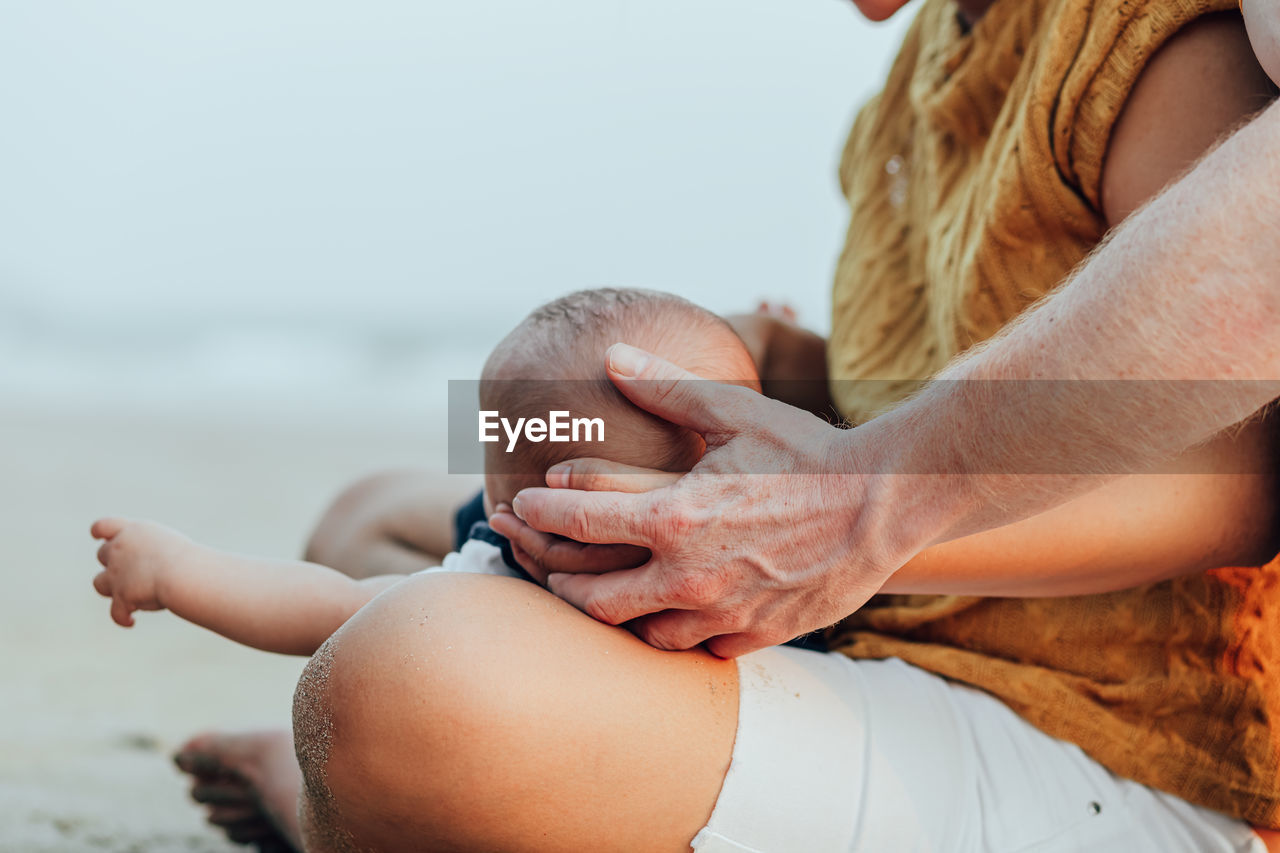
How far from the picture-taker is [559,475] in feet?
2.20

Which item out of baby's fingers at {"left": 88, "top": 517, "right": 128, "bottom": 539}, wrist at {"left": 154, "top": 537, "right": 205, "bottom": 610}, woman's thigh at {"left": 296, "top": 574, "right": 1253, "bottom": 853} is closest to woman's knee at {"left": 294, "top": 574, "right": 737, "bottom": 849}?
woman's thigh at {"left": 296, "top": 574, "right": 1253, "bottom": 853}

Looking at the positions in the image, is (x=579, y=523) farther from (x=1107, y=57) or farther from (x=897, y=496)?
(x=1107, y=57)

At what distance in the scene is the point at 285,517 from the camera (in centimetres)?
223

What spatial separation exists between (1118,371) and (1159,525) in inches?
8.8

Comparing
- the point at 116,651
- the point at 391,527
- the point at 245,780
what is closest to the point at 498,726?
the point at 245,780

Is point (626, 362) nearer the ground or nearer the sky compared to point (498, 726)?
nearer the sky

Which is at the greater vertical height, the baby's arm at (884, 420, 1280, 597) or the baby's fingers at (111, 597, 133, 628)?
the baby's arm at (884, 420, 1280, 597)

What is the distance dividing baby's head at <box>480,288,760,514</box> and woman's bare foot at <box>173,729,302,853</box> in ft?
1.34

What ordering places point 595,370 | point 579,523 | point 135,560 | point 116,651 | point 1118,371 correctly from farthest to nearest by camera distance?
point 116,651 < point 135,560 < point 595,370 < point 579,523 < point 1118,371

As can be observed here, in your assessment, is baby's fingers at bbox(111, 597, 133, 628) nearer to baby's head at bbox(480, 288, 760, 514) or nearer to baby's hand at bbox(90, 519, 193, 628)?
baby's hand at bbox(90, 519, 193, 628)

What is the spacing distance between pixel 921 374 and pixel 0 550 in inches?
73.4

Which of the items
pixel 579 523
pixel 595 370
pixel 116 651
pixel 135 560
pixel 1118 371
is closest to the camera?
pixel 1118 371

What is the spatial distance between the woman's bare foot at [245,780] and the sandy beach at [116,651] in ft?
0.10

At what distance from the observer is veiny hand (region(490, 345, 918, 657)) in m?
0.58
